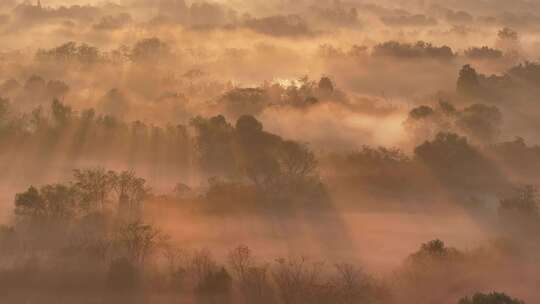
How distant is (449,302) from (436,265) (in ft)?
29.7

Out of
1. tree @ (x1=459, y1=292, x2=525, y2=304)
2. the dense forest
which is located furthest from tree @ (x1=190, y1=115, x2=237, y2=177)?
tree @ (x1=459, y1=292, x2=525, y2=304)

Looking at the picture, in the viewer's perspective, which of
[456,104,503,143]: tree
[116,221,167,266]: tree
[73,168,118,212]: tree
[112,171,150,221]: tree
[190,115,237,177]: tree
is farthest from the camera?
[456,104,503,143]: tree

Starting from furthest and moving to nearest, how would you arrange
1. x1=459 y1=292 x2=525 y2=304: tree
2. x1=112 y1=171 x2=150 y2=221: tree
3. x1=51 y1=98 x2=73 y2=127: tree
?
x1=51 y1=98 x2=73 y2=127: tree < x1=112 y1=171 x2=150 y2=221: tree < x1=459 y1=292 x2=525 y2=304: tree

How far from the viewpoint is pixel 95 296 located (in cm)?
9681

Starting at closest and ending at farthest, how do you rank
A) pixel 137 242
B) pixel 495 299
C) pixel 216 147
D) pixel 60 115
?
1. pixel 495 299
2. pixel 137 242
3. pixel 216 147
4. pixel 60 115

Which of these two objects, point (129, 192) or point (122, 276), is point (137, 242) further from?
point (129, 192)

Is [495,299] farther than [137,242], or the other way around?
[137,242]

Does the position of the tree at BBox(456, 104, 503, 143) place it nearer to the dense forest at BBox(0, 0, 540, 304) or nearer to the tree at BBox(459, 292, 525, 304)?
the dense forest at BBox(0, 0, 540, 304)

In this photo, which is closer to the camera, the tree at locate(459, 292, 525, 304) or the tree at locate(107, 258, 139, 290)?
the tree at locate(459, 292, 525, 304)

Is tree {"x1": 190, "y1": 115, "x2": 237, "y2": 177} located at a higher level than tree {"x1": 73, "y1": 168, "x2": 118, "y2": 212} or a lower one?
higher

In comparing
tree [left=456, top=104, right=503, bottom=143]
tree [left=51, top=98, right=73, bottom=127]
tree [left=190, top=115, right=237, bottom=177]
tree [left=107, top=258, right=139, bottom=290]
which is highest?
tree [left=51, top=98, right=73, bottom=127]

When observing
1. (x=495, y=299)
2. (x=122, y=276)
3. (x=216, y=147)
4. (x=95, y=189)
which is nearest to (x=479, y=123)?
(x=216, y=147)

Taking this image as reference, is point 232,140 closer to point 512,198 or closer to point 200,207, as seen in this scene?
point 200,207

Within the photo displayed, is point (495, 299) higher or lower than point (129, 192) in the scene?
lower
